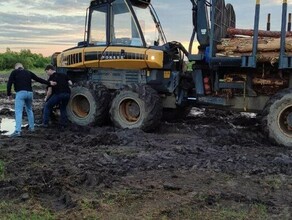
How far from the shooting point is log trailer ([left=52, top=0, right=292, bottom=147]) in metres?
10.0

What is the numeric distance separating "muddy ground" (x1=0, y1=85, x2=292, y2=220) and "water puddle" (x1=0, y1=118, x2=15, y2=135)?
4.97ft

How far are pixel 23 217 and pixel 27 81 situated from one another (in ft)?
22.4

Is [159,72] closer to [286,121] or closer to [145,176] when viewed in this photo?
[286,121]

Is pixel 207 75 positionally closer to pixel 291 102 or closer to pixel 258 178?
pixel 291 102

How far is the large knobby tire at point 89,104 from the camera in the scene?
12516 mm

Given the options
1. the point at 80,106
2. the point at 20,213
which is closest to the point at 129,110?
the point at 80,106

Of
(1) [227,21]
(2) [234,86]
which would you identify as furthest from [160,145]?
(1) [227,21]

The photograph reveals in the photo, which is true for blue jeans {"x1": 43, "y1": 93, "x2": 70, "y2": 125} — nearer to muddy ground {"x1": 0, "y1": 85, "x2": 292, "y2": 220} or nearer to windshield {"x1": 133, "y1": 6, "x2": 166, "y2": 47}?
muddy ground {"x1": 0, "y1": 85, "x2": 292, "y2": 220}

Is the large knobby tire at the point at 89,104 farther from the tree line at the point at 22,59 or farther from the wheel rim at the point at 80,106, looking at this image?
the tree line at the point at 22,59

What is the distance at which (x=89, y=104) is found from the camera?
1278cm

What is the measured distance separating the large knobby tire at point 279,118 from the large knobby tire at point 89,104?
4377mm

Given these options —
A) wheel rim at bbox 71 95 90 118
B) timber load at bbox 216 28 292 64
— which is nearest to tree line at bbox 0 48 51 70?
wheel rim at bbox 71 95 90 118

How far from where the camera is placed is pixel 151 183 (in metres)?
6.75

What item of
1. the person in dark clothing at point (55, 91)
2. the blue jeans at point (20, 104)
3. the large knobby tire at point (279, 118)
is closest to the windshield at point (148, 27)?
the person in dark clothing at point (55, 91)
